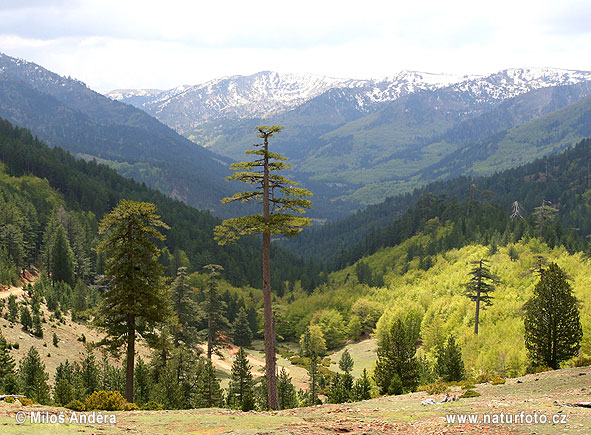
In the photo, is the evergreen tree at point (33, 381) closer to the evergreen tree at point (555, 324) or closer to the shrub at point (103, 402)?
the shrub at point (103, 402)

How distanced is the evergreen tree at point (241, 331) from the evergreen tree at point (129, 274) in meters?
72.6

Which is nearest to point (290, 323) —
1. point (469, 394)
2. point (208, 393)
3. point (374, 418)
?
point (208, 393)

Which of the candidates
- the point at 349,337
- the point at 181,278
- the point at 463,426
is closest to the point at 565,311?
the point at 463,426

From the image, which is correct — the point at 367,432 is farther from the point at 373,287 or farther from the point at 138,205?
the point at 373,287

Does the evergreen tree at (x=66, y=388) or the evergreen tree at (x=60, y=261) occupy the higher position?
the evergreen tree at (x=60, y=261)

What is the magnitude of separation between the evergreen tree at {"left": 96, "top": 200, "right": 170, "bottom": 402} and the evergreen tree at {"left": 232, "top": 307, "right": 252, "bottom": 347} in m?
72.6

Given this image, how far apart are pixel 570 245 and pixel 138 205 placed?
75.8 metres

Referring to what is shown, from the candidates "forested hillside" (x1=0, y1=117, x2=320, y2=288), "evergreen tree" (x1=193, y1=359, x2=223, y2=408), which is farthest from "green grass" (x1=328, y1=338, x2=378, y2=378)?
"forested hillside" (x1=0, y1=117, x2=320, y2=288)

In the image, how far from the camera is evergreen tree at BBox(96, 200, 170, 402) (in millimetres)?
29125

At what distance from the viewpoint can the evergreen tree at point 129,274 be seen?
2912 centimetres

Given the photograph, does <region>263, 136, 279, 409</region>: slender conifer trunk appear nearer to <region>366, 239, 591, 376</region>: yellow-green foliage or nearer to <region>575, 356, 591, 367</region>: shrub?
<region>575, 356, 591, 367</region>: shrub

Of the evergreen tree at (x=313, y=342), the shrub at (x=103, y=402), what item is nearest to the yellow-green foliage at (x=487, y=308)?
the evergreen tree at (x=313, y=342)

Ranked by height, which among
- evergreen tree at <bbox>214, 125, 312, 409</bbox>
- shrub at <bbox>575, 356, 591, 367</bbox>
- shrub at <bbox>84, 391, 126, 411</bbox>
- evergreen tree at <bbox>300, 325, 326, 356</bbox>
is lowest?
evergreen tree at <bbox>300, 325, 326, 356</bbox>

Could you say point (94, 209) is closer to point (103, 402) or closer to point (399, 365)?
point (399, 365)
